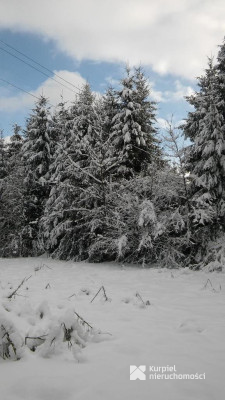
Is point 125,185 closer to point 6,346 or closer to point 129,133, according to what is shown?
point 129,133

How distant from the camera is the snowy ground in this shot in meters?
2.86

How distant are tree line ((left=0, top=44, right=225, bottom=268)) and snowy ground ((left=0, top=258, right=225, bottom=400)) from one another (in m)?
6.29

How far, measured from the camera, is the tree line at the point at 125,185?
43.8ft

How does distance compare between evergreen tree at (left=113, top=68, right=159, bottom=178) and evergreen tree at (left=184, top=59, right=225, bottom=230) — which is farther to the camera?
evergreen tree at (left=113, top=68, right=159, bottom=178)

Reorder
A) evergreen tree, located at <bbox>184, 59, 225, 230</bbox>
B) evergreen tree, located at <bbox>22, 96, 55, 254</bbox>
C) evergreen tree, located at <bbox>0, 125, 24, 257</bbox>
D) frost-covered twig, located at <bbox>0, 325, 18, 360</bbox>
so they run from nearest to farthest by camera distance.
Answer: frost-covered twig, located at <bbox>0, 325, 18, 360</bbox> → evergreen tree, located at <bbox>184, 59, 225, 230</bbox> → evergreen tree, located at <bbox>22, 96, 55, 254</bbox> → evergreen tree, located at <bbox>0, 125, 24, 257</bbox>

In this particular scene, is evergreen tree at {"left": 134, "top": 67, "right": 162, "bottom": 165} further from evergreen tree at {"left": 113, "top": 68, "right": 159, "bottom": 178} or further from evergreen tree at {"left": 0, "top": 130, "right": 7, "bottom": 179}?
evergreen tree at {"left": 0, "top": 130, "right": 7, "bottom": 179}

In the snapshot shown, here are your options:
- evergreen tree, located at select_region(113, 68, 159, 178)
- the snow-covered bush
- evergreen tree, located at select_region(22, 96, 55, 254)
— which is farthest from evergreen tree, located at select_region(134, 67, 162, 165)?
the snow-covered bush

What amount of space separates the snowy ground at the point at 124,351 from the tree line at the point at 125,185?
629cm

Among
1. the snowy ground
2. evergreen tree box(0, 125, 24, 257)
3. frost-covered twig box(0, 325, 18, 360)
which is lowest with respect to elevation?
the snowy ground

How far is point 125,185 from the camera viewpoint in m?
15.5

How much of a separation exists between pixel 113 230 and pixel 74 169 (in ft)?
13.2

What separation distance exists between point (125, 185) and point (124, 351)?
39.4 feet

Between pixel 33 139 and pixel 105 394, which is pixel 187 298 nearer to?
pixel 105 394

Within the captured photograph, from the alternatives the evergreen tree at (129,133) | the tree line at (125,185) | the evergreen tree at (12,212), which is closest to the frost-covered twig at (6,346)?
the tree line at (125,185)
